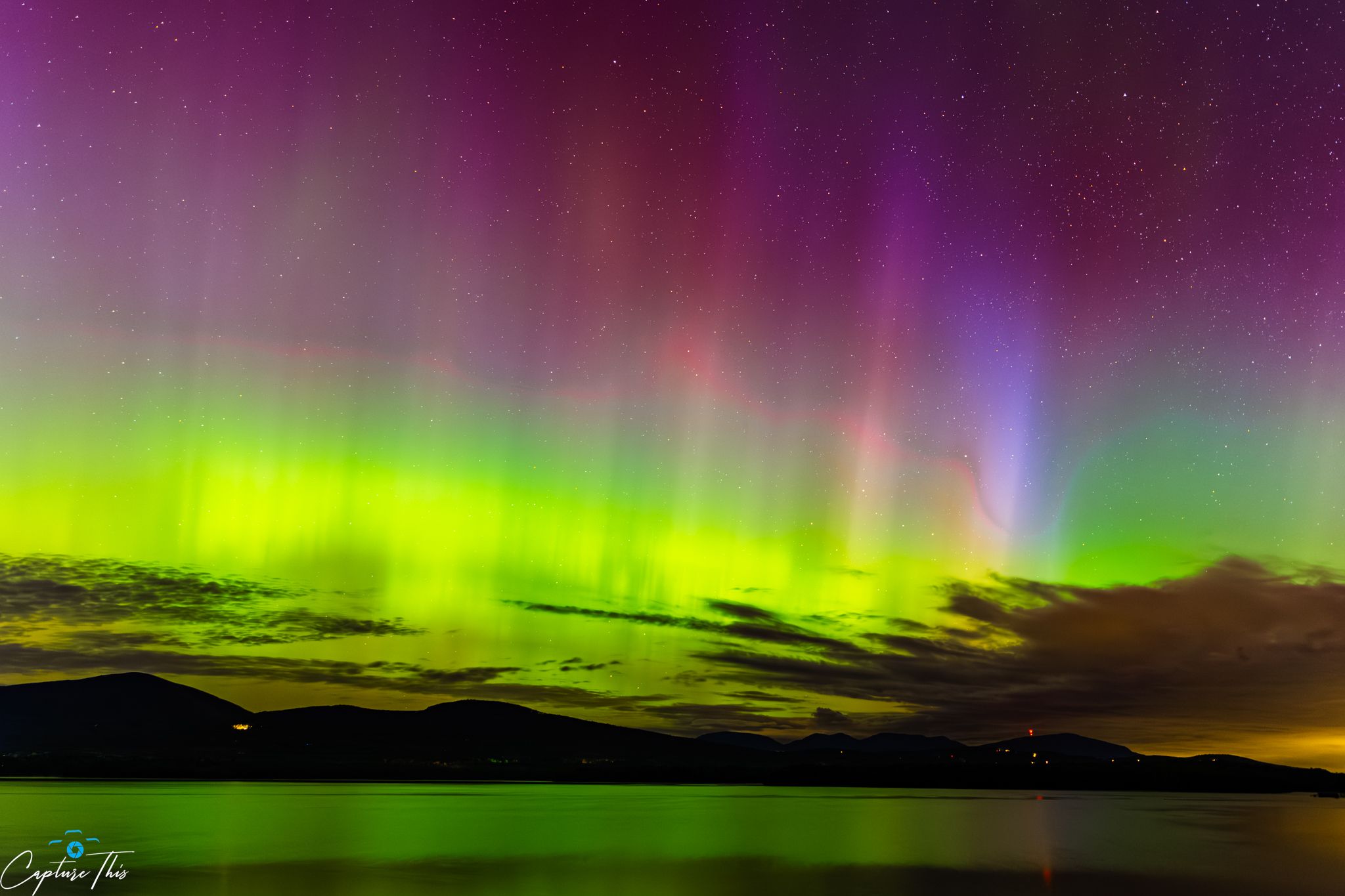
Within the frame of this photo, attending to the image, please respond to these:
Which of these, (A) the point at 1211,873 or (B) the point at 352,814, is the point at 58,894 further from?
(B) the point at 352,814

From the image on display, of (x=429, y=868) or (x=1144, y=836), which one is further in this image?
(x=1144, y=836)

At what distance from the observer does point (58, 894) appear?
3133 cm

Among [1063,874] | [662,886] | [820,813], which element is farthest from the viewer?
[820,813]

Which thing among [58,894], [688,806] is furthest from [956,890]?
[688,806]

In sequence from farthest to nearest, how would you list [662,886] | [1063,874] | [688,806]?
[688,806]
[1063,874]
[662,886]

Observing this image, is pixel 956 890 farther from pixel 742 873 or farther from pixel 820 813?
pixel 820 813

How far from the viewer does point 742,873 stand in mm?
42938

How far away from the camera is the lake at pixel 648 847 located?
127 feet

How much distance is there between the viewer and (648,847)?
57000 mm

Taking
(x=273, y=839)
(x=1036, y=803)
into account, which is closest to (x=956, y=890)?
(x=273, y=839)

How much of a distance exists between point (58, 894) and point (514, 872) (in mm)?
16034

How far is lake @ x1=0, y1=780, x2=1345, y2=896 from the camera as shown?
38594mm

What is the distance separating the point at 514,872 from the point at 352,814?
168ft

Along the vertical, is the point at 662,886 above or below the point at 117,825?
above
